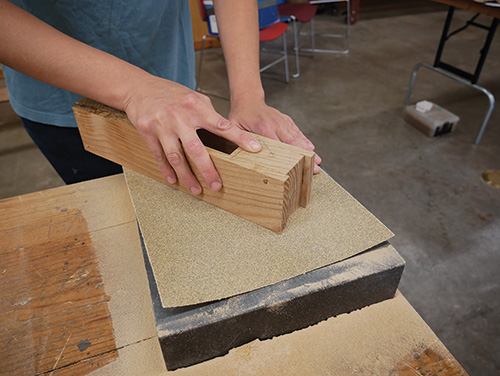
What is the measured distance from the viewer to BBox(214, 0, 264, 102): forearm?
912 mm

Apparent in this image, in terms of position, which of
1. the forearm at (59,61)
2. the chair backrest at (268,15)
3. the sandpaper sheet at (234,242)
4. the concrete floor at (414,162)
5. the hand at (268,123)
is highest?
the forearm at (59,61)

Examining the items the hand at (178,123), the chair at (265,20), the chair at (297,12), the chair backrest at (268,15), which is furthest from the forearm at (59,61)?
the chair at (297,12)

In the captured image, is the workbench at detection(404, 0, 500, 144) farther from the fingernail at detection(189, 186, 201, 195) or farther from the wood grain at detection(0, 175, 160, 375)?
the wood grain at detection(0, 175, 160, 375)

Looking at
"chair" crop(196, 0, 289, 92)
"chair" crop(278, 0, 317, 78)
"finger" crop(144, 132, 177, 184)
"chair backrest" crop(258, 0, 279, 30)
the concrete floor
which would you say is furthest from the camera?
"chair" crop(278, 0, 317, 78)

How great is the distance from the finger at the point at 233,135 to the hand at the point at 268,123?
0.13 metres

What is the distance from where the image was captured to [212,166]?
70 cm

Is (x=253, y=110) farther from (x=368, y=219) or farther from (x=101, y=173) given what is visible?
(x=101, y=173)

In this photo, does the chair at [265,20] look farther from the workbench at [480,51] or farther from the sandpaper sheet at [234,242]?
the sandpaper sheet at [234,242]

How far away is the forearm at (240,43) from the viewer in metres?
0.91

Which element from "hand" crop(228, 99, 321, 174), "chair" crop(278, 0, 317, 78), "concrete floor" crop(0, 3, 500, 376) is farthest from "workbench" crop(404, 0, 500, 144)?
"hand" crop(228, 99, 321, 174)

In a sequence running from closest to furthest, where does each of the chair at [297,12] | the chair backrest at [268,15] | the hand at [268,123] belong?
1. the hand at [268,123]
2. the chair backrest at [268,15]
3. the chair at [297,12]

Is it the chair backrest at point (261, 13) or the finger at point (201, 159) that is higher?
the finger at point (201, 159)

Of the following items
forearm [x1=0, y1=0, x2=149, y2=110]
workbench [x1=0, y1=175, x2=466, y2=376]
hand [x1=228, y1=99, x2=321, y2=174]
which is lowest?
workbench [x1=0, y1=175, x2=466, y2=376]

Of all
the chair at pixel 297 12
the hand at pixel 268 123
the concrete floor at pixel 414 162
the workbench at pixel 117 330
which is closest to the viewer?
the workbench at pixel 117 330
